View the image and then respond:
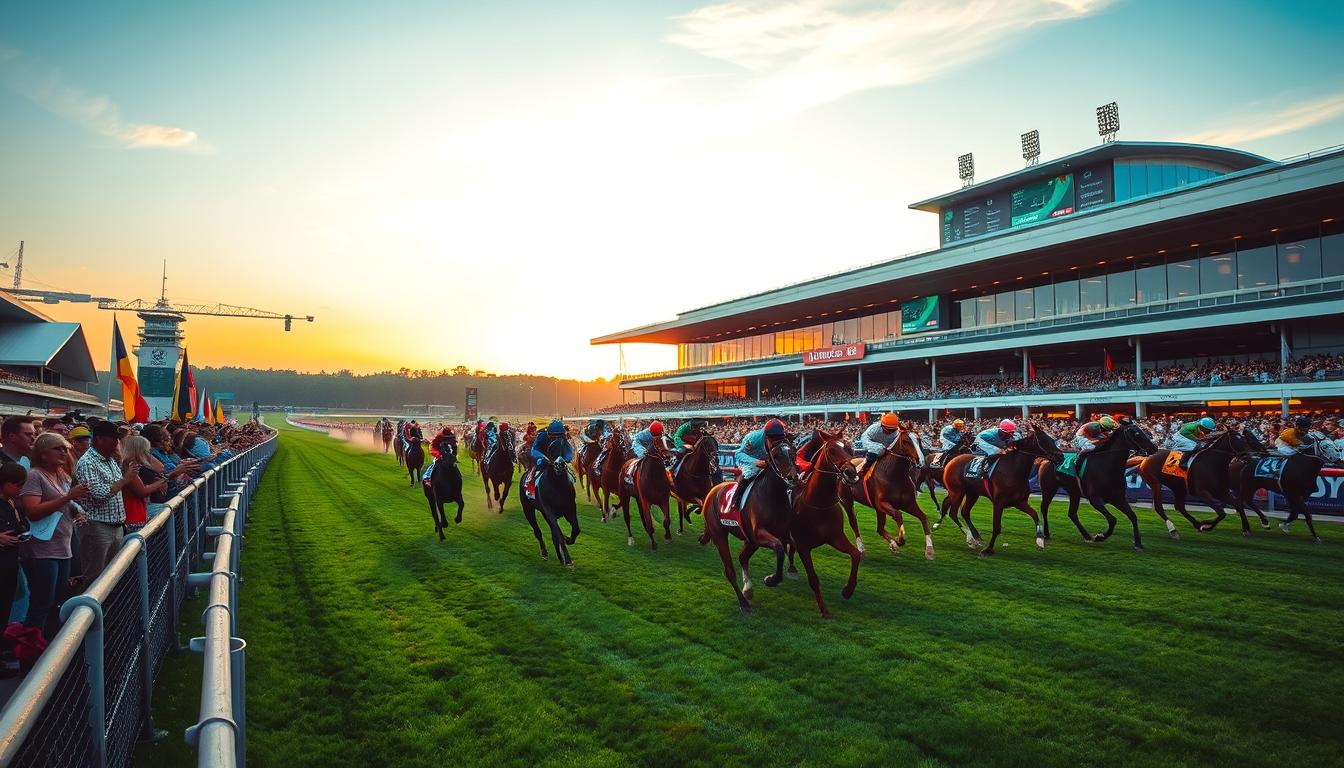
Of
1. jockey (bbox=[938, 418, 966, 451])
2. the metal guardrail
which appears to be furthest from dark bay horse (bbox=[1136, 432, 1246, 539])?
the metal guardrail

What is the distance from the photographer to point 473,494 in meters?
21.8

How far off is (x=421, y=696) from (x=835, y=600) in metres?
4.77

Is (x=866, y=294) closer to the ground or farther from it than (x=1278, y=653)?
farther from it

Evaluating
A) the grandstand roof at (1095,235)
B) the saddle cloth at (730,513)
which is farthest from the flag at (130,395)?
the grandstand roof at (1095,235)

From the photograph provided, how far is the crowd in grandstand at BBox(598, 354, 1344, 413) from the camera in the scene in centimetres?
2958

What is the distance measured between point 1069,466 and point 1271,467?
4049 mm

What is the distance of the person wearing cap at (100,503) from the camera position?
6.26 m

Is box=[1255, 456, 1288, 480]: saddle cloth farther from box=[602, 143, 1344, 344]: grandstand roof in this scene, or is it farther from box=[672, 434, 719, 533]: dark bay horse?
box=[602, 143, 1344, 344]: grandstand roof

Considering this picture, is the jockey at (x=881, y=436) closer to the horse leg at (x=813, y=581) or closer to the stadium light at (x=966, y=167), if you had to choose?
the horse leg at (x=813, y=581)

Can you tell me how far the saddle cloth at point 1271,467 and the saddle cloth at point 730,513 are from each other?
10774mm

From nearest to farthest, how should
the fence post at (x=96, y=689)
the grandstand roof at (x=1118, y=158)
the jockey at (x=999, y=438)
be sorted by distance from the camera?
1. the fence post at (x=96, y=689)
2. the jockey at (x=999, y=438)
3. the grandstand roof at (x=1118, y=158)

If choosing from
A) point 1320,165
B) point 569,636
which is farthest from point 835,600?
point 1320,165

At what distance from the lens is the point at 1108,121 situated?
170ft

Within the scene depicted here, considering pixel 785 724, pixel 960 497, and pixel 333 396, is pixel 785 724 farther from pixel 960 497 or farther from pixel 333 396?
pixel 333 396
